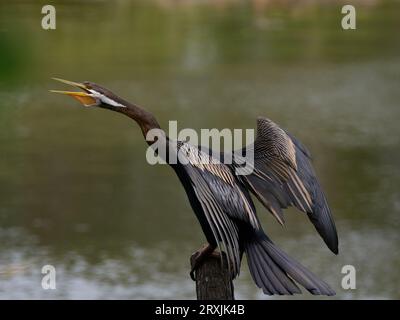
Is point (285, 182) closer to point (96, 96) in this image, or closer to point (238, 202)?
point (238, 202)

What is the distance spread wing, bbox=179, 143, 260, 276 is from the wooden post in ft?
0.29

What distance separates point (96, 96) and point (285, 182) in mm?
797

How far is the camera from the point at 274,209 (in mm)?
3297

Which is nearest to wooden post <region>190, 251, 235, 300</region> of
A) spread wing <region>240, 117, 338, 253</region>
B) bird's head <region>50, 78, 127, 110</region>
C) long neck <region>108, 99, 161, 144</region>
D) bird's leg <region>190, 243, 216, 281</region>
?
bird's leg <region>190, 243, 216, 281</region>

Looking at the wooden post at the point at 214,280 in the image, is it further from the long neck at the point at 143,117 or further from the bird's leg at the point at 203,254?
the long neck at the point at 143,117

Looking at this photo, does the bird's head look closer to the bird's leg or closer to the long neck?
the long neck

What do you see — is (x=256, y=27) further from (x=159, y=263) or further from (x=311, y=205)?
(x=311, y=205)

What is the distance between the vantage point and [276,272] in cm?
297

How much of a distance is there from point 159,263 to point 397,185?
3.00 m

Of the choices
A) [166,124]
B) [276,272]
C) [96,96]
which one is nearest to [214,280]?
[276,272]

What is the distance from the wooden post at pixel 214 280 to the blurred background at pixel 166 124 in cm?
85

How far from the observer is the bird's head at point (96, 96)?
3121mm

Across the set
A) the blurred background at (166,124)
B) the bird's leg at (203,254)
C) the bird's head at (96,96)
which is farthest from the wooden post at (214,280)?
the blurred background at (166,124)

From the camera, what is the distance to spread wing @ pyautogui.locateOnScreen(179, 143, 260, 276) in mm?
2865
